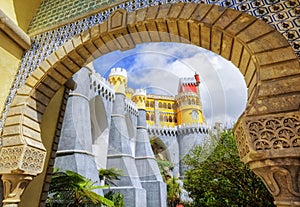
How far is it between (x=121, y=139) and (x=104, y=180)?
3.65 metres

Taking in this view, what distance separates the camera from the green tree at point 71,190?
6582 millimetres

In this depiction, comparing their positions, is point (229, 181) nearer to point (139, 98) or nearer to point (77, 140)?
point (77, 140)

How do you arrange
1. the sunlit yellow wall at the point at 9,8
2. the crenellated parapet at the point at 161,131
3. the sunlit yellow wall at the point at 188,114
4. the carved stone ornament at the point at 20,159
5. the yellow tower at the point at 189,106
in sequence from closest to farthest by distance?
the carved stone ornament at the point at 20,159, the sunlit yellow wall at the point at 9,8, the crenellated parapet at the point at 161,131, the sunlit yellow wall at the point at 188,114, the yellow tower at the point at 189,106

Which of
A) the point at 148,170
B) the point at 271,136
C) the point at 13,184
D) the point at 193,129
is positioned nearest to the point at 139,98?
the point at 193,129

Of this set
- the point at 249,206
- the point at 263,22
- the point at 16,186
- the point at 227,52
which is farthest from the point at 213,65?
the point at 249,206

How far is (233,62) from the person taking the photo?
2414 mm

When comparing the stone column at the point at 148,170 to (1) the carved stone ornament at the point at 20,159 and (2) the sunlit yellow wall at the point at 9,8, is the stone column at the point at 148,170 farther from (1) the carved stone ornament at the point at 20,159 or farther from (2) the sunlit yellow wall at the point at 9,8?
(2) the sunlit yellow wall at the point at 9,8

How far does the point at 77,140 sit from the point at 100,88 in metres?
5.61

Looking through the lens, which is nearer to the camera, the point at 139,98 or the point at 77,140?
the point at 77,140

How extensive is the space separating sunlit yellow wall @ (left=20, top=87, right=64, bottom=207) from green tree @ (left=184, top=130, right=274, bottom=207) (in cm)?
584

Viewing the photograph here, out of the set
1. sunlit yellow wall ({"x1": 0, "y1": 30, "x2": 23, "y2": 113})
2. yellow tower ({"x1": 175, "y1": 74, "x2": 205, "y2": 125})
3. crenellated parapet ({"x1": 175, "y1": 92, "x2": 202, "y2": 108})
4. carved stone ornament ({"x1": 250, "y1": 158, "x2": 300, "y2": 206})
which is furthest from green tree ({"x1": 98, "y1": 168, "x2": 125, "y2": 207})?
crenellated parapet ({"x1": 175, "y1": 92, "x2": 202, "y2": 108})

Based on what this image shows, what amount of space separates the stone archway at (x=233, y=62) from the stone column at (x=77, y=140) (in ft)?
24.8

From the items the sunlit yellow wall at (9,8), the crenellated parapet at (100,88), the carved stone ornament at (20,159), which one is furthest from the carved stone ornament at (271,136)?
the crenellated parapet at (100,88)

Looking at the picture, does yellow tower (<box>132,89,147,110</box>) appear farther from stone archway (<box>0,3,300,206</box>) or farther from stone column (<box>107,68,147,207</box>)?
stone archway (<box>0,3,300,206</box>)
